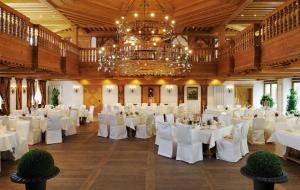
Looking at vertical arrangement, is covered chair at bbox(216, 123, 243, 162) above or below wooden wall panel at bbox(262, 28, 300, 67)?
below

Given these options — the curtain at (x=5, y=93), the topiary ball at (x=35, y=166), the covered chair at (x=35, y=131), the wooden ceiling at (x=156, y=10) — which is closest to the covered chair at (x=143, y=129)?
the covered chair at (x=35, y=131)

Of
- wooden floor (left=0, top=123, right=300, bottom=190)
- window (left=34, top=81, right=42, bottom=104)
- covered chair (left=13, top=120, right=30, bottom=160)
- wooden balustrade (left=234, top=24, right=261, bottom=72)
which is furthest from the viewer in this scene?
window (left=34, top=81, right=42, bottom=104)

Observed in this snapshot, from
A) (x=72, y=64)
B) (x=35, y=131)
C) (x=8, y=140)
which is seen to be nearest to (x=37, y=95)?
(x=72, y=64)

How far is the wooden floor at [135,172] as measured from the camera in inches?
203

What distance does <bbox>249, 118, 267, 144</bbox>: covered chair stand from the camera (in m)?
9.15

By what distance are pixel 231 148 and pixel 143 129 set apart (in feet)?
13.4

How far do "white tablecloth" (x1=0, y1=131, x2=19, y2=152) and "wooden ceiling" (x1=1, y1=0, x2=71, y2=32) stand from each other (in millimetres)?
6113

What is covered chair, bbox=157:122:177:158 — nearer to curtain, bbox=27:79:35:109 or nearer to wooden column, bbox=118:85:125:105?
wooden column, bbox=118:85:125:105

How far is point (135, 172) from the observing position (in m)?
5.96

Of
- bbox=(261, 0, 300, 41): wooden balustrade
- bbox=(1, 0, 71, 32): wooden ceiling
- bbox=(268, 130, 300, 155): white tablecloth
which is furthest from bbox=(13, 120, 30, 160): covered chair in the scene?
bbox=(261, 0, 300, 41): wooden balustrade

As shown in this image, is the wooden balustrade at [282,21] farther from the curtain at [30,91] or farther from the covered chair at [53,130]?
the curtain at [30,91]

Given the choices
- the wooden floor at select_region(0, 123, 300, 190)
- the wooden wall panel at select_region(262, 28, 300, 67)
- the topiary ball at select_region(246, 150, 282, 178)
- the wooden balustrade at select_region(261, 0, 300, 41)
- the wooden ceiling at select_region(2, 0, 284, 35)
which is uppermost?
the wooden ceiling at select_region(2, 0, 284, 35)

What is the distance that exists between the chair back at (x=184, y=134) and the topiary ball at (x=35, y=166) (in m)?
3.95

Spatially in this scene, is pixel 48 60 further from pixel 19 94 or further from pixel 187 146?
pixel 19 94
